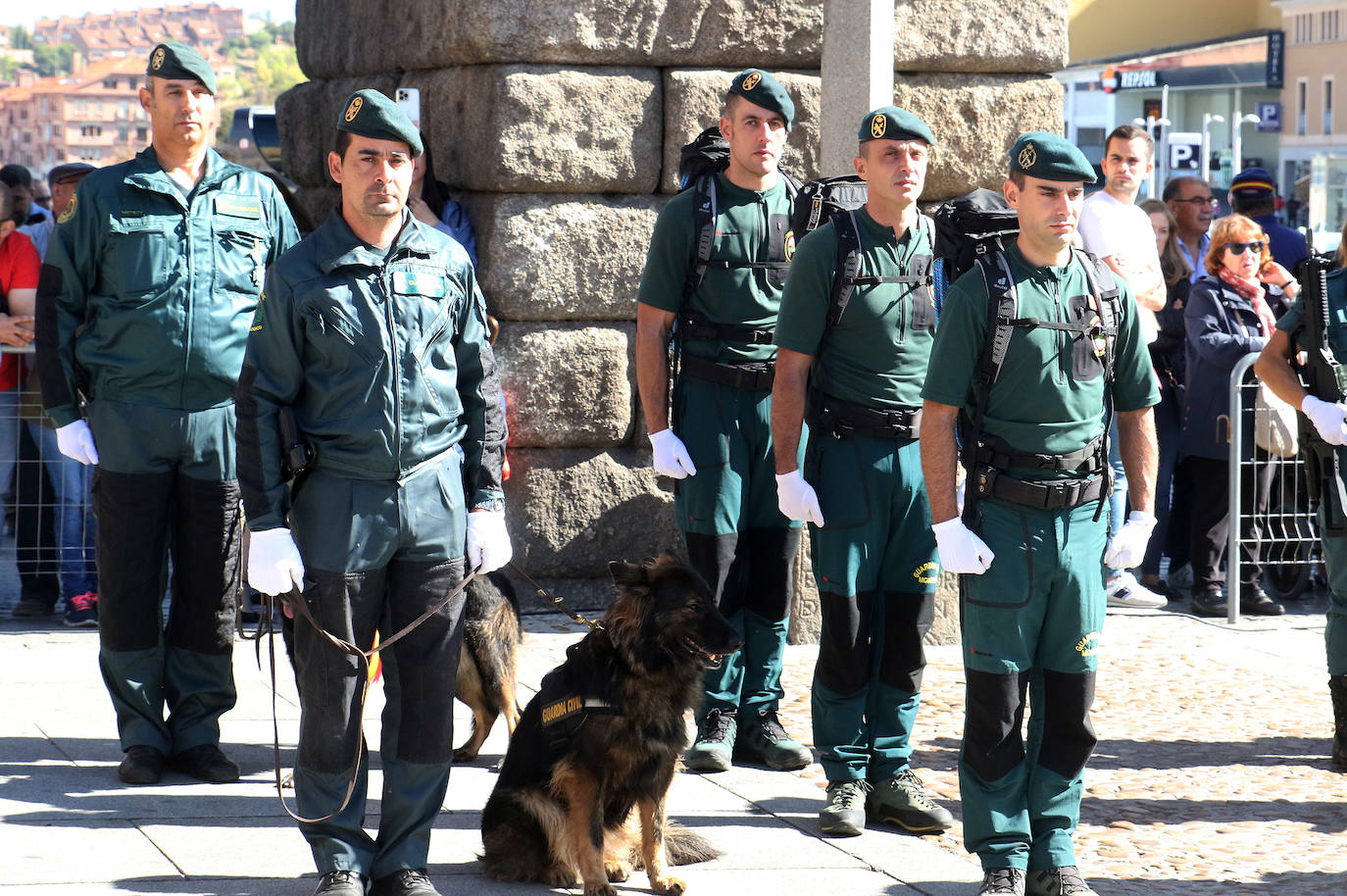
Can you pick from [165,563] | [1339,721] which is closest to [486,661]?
[165,563]

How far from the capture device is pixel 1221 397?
30.3 feet

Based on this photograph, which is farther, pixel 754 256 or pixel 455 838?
pixel 754 256

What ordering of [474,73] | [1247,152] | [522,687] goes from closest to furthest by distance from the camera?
[522,687]
[474,73]
[1247,152]

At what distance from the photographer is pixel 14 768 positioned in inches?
224

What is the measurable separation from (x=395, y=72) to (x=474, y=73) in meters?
1.29

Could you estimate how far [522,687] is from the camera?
6953 mm

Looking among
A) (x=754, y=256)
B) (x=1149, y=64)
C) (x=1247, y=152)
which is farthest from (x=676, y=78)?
(x=1247, y=152)

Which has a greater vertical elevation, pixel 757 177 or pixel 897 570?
Answer: pixel 757 177

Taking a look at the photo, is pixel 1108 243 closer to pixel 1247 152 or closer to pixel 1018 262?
pixel 1018 262

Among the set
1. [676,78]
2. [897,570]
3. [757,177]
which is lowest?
[897,570]

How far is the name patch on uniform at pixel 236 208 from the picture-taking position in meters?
5.80

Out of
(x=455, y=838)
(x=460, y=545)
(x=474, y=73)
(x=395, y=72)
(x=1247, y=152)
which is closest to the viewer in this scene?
(x=460, y=545)

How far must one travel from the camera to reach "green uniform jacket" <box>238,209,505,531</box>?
14.3 feet

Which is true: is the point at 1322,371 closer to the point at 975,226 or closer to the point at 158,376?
the point at 975,226
